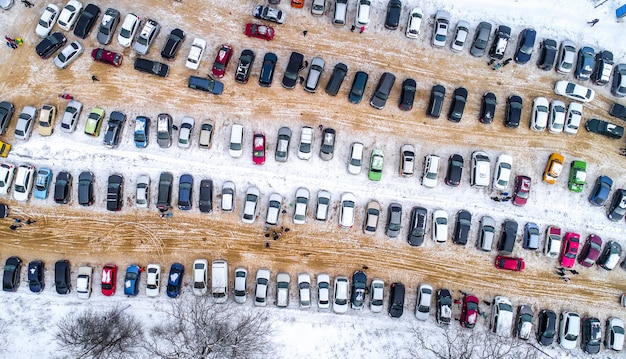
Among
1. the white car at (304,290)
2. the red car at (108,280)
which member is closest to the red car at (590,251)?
the white car at (304,290)

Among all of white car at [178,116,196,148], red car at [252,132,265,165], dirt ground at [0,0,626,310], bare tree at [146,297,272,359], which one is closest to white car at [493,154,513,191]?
dirt ground at [0,0,626,310]

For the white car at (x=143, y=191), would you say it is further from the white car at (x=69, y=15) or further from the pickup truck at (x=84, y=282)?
the white car at (x=69, y=15)

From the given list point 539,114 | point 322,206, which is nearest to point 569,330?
point 539,114

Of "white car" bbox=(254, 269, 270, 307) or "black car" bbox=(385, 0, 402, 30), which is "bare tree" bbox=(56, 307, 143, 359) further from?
"black car" bbox=(385, 0, 402, 30)

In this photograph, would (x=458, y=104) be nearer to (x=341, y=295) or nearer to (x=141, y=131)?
(x=341, y=295)

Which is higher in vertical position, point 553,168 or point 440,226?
point 553,168

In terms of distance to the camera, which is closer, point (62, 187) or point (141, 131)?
point (62, 187)
